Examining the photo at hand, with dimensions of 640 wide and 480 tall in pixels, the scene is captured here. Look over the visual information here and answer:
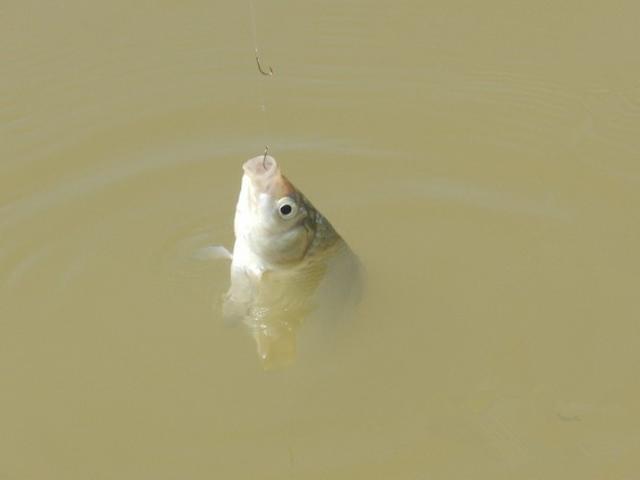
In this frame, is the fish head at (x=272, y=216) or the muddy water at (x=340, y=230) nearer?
the fish head at (x=272, y=216)

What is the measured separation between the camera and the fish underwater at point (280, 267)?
4.99 meters

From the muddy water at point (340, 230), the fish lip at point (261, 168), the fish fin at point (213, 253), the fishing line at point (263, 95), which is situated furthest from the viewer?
the fishing line at point (263, 95)

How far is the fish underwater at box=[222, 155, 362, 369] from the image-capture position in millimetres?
4988

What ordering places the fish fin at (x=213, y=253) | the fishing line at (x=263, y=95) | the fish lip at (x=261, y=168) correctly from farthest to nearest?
1. the fishing line at (x=263, y=95)
2. the fish fin at (x=213, y=253)
3. the fish lip at (x=261, y=168)

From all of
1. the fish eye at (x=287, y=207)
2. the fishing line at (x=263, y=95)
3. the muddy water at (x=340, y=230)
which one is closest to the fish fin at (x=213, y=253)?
the muddy water at (x=340, y=230)

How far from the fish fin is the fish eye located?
28.8 inches

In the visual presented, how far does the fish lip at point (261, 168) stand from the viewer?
4.94 metres

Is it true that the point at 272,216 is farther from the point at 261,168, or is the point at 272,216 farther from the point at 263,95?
the point at 263,95

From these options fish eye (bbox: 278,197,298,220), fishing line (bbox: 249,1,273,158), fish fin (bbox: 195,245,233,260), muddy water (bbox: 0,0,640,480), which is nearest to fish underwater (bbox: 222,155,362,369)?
fish eye (bbox: 278,197,298,220)

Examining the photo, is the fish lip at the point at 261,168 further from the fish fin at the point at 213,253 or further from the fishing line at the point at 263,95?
the fishing line at the point at 263,95

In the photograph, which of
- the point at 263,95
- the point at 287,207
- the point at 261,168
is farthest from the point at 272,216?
the point at 263,95

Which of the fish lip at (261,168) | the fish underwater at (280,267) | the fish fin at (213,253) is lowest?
the fish underwater at (280,267)

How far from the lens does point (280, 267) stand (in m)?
5.16

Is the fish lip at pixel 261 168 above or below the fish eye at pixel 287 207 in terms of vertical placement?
above
